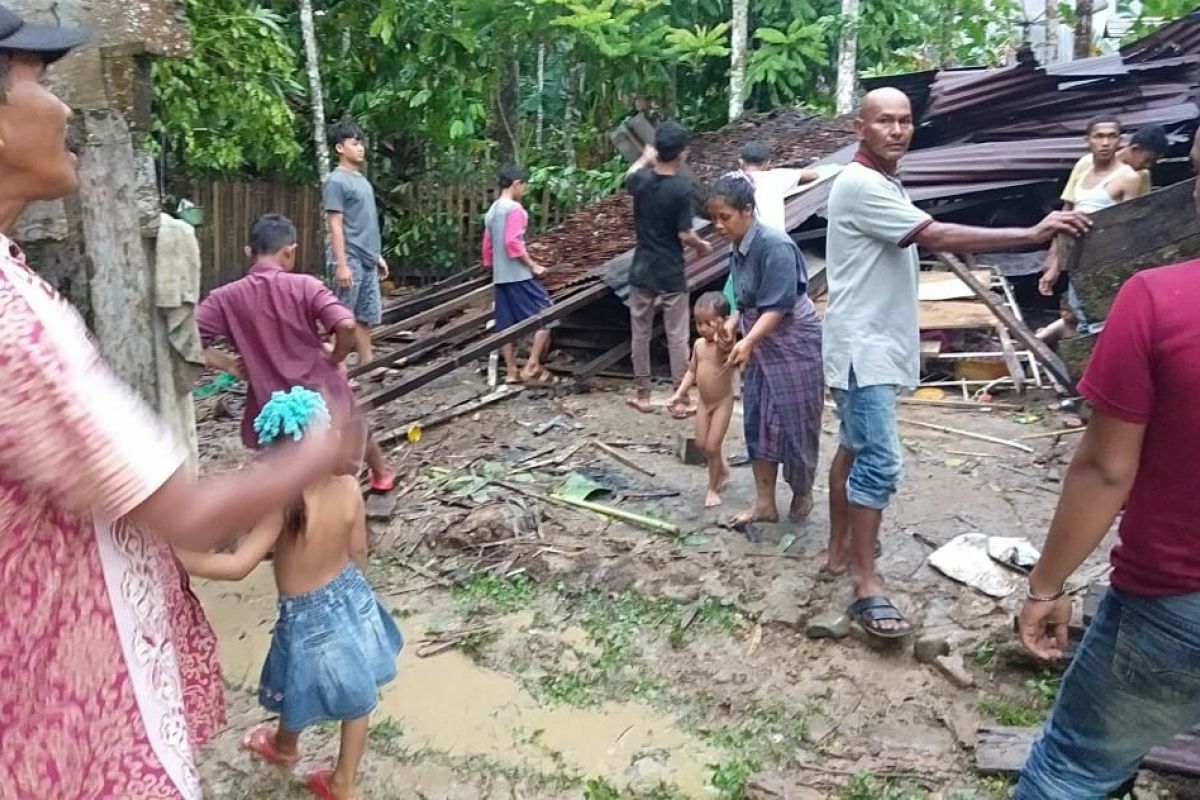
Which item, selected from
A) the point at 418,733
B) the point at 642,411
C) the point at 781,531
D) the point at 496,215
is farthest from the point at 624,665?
the point at 496,215

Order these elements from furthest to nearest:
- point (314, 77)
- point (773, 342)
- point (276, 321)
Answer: point (314, 77), point (773, 342), point (276, 321)

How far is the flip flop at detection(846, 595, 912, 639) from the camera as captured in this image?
13.0 ft

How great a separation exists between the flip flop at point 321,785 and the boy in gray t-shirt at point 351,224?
4.10m

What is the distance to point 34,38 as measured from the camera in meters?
1.48

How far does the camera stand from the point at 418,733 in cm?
372

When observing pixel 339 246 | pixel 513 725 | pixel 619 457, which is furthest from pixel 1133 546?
pixel 339 246

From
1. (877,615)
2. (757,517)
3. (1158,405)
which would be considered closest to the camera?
(1158,405)

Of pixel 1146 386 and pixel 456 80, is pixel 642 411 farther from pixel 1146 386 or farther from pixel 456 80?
pixel 456 80

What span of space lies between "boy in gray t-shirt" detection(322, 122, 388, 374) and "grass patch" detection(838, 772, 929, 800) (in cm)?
474

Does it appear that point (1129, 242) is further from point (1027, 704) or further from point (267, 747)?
point (267, 747)

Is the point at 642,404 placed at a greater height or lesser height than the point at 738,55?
lesser

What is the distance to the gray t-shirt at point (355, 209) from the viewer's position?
7062mm

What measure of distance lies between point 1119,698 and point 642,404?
200 inches

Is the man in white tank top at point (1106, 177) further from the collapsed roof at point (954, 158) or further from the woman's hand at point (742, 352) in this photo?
the woman's hand at point (742, 352)
